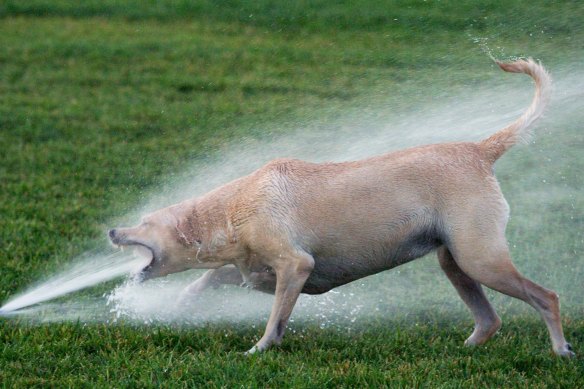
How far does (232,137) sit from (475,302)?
16.0 feet

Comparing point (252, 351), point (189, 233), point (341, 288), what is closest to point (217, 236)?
point (189, 233)

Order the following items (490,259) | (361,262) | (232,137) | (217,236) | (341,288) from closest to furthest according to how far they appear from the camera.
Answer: (490,259) → (217,236) → (361,262) → (341,288) → (232,137)

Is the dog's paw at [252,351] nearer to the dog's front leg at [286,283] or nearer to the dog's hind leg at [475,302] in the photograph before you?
the dog's front leg at [286,283]

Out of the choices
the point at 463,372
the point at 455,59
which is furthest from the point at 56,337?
the point at 455,59

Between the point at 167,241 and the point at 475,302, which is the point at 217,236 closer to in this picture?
the point at 167,241

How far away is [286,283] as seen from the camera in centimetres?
505

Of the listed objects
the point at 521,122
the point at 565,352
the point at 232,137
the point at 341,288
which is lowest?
the point at 232,137

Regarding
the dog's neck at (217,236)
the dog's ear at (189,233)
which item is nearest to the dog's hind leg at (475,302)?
the dog's neck at (217,236)

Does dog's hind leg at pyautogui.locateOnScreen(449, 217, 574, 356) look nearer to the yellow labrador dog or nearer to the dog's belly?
the yellow labrador dog

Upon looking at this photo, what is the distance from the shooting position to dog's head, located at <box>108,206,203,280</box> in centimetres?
520

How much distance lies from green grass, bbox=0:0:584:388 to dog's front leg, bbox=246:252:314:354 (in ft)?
0.46

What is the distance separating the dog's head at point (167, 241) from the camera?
17.1 ft

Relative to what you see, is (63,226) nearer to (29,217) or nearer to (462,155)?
(29,217)

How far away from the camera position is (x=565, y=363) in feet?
16.2
